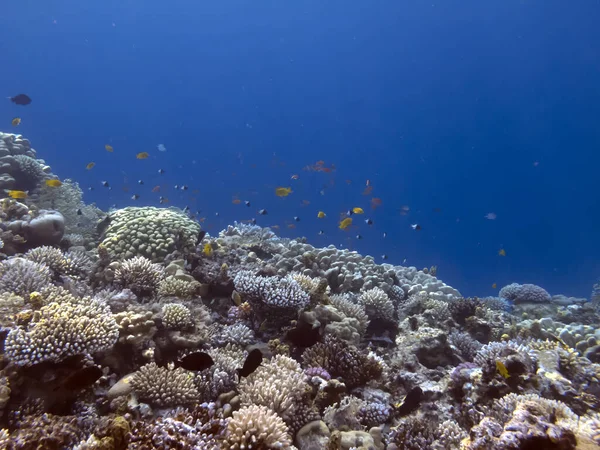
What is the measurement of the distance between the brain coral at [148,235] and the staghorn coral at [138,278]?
1688 mm

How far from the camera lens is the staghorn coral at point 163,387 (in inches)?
186

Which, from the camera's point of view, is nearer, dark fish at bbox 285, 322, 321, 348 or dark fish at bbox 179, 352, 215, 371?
dark fish at bbox 179, 352, 215, 371

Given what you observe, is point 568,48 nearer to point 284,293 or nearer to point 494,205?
point 494,205

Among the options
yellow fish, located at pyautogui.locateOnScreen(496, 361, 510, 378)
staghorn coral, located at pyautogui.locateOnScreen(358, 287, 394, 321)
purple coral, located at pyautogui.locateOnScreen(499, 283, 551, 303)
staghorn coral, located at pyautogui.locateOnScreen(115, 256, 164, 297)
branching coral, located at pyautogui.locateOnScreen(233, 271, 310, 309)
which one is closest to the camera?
yellow fish, located at pyautogui.locateOnScreen(496, 361, 510, 378)

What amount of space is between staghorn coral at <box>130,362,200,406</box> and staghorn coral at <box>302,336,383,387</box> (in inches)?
85.5

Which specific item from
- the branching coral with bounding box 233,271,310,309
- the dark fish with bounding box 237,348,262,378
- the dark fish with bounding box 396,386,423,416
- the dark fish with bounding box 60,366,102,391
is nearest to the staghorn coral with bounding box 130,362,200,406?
the dark fish with bounding box 60,366,102,391

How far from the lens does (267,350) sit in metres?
6.29

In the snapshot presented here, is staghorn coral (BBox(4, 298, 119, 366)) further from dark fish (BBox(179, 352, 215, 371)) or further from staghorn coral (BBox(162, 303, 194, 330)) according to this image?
dark fish (BBox(179, 352, 215, 371))

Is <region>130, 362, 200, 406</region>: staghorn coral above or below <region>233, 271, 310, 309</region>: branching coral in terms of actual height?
below

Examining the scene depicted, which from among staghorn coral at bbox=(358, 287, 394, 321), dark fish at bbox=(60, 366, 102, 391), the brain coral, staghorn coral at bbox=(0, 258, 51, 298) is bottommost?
dark fish at bbox=(60, 366, 102, 391)

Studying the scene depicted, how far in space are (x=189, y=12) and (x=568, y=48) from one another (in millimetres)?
130808

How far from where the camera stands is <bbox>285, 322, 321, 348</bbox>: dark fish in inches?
257

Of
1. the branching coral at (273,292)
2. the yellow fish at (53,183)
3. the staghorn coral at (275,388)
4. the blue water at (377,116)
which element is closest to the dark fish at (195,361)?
the staghorn coral at (275,388)

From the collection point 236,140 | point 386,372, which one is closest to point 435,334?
point 386,372
